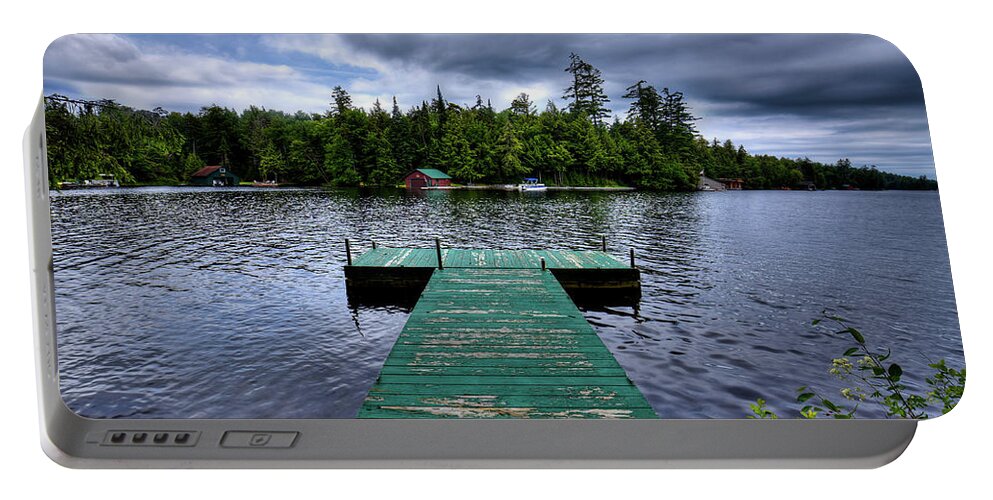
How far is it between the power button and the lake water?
0.36ft

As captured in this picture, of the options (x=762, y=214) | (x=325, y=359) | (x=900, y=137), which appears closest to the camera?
(x=900, y=137)

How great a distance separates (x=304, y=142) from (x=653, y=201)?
8.05ft

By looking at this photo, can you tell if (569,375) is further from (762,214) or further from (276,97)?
(276,97)

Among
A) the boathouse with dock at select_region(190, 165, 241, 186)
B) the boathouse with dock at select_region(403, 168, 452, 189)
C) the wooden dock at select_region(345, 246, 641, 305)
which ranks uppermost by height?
the boathouse with dock at select_region(190, 165, 241, 186)

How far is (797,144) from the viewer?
2656mm

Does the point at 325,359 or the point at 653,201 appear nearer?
the point at 325,359

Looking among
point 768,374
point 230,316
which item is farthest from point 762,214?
point 230,316

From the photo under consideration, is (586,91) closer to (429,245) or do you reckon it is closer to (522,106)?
(522,106)

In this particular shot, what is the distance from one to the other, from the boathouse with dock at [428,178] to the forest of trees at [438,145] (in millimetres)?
41

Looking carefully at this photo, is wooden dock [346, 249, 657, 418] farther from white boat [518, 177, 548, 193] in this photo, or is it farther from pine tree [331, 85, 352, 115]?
pine tree [331, 85, 352, 115]

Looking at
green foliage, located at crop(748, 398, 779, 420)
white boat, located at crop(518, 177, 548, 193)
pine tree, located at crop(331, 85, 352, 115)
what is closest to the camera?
green foliage, located at crop(748, 398, 779, 420)

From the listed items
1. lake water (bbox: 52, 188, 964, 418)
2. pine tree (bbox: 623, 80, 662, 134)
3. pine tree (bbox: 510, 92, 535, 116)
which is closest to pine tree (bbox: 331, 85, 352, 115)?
lake water (bbox: 52, 188, 964, 418)

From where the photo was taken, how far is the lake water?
2.40 metres

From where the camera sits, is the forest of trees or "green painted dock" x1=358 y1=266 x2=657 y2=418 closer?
"green painted dock" x1=358 y1=266 x2=657 y2=418
